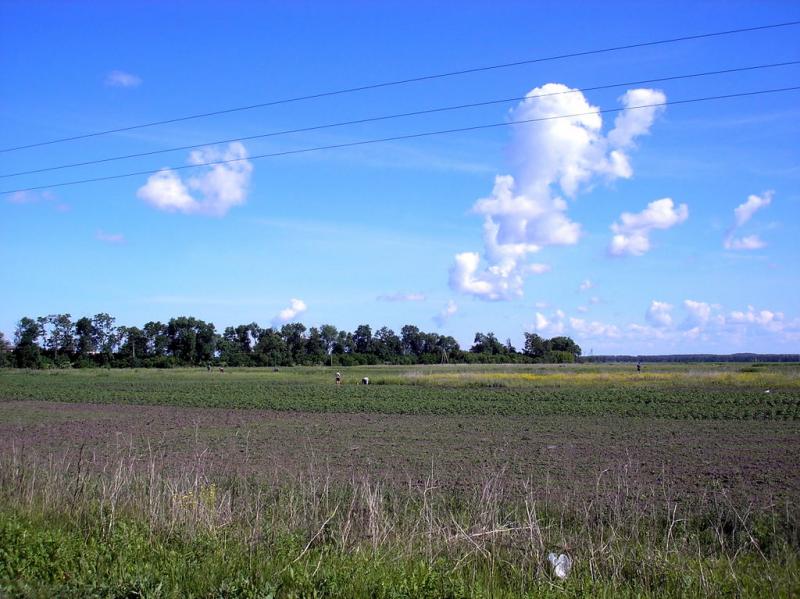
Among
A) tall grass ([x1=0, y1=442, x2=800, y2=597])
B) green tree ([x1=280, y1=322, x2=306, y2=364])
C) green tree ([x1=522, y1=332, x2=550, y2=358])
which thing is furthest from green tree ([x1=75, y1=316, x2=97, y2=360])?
tall grass ([x1=0, y1=442, x2=800, y2=597])

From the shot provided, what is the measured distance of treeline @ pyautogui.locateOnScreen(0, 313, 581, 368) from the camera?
432ft

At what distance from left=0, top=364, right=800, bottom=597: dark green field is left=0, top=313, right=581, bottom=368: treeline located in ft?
371

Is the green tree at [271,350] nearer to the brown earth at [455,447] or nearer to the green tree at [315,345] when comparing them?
the green tree at [315,345]

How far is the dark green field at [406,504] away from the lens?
6.29 metres

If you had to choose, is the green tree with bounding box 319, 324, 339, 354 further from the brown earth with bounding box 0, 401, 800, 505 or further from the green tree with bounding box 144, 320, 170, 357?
the brown earth with bounding box 0, 401, 800, 505

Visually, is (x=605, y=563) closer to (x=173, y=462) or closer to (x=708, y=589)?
(x=708, y=589)

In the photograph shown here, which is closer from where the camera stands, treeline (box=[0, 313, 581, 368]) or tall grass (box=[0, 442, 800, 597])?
tall grass (box=[0, 442, 800, 597])

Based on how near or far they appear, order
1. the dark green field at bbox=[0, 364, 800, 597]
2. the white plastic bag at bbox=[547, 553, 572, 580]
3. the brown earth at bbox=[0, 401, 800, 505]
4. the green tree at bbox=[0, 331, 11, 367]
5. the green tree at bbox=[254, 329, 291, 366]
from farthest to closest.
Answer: the green tree at bbox=[254, 329, 291, 366], the green tree at bbox=[0, 331, 11, 367], the brown earth at bbox=[0, 401, 800, 505], the white plastic bag at bbox=[547, 553, 572, 580], the dark green field at bbox=[0, 364, 800, 597]

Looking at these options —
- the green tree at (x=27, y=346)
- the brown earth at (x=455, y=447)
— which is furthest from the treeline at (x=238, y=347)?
the brown earth at (x=455, y=447)

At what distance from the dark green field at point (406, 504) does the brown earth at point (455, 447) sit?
122 millimetres

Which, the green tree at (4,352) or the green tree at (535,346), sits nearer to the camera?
the green tree at (4,352)

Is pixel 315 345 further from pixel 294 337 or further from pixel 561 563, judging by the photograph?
pixel 561 563

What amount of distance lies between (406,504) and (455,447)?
11.2 meters

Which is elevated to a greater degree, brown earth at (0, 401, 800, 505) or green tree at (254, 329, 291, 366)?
green tree at (254, 329, 291, 366)
